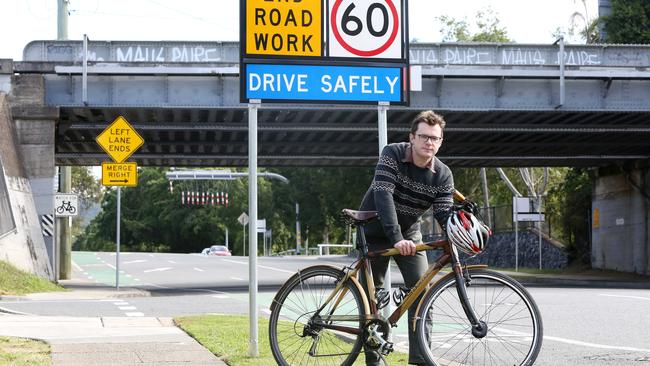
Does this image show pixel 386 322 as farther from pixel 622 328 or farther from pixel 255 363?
pixel 622 328

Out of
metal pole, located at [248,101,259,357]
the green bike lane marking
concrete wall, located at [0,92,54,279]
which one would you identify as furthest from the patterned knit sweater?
the green bike lane marking

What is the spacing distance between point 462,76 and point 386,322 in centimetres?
2110

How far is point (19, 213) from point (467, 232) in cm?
1955

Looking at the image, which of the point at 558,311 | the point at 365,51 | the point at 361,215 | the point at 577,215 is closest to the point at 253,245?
the point at 361,215

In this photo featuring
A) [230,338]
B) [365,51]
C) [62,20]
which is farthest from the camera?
[62,20]

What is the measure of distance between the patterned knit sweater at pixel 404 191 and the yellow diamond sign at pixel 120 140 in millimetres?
15133

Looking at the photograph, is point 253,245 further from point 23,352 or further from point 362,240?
point 23,352

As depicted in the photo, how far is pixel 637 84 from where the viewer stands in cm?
2719

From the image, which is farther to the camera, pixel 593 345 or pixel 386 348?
pixel 593 345

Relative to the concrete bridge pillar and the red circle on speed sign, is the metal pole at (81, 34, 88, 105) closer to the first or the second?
the concrete bridge pillar

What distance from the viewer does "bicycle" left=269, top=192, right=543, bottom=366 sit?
19.5 ft

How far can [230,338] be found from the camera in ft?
30.0

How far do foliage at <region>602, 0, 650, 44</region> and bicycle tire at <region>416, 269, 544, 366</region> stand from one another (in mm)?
33245

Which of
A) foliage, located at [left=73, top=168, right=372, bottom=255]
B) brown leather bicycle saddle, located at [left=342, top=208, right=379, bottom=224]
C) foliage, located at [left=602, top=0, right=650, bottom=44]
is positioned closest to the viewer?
brown leather bicycle saddle, located at [left=342, top=208, right=379, bottom=224]
